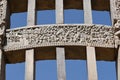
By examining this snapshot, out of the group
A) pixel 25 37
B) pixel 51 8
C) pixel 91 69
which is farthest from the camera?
pixel 51 8

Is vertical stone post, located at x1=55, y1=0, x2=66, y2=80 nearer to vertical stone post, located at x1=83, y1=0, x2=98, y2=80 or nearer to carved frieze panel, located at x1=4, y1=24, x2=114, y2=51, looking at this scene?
carved frieze panel, located at x1=4, y1=24, x2=114, y2=51

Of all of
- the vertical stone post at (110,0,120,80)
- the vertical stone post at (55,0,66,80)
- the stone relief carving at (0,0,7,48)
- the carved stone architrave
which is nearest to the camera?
the vertical stone post at (55,0,66,80)

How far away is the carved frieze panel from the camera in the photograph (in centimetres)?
1433

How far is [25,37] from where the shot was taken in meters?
14.6

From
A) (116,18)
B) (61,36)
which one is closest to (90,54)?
(61,36)

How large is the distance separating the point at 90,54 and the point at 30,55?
166cm

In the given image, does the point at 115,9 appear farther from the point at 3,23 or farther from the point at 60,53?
the point at 3,23

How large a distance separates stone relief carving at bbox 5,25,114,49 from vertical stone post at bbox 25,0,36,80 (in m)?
0.26

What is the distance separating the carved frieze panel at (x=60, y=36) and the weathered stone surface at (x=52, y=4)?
1.25 metres

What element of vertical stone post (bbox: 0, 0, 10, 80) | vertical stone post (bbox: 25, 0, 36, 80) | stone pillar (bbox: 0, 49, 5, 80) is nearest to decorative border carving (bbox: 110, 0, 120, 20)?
vertical stone post (bbox: 25, 0, 36, 80)

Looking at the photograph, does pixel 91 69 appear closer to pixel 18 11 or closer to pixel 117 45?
pixel 117 45

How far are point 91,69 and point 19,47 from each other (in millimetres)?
2218

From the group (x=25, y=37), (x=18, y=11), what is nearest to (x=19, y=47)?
(x=25, y=37)

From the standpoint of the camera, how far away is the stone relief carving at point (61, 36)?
14336 millimetres
